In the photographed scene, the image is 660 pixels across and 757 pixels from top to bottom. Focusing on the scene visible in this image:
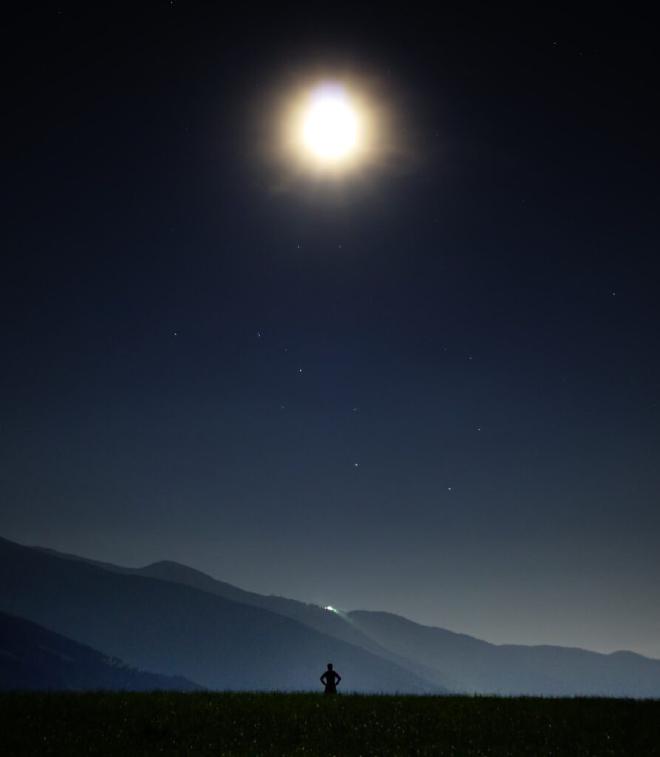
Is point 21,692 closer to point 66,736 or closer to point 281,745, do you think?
point 66,736

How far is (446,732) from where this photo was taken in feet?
62.1

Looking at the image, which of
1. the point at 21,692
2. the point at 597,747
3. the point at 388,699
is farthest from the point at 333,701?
the point at 21,692

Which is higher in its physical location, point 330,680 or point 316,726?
point 330,680

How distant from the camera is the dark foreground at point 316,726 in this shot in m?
16.8

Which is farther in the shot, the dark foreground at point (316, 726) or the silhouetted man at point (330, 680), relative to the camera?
the silhouetted man at point (330, 680)

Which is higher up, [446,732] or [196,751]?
[446,732]

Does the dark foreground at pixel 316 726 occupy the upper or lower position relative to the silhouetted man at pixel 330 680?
lower

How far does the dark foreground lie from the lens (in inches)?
663

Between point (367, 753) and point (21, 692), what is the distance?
12.6 m

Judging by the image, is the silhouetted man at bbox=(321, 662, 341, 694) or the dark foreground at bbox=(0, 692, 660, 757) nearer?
the dark foreground at bbox=(0, 692, 660, 757)

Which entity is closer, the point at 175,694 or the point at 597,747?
the point at 597,747

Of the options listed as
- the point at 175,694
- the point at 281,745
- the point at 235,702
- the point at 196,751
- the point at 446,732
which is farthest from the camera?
the point at 175,694

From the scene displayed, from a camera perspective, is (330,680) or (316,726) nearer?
(316,726)

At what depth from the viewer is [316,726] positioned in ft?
62.3
